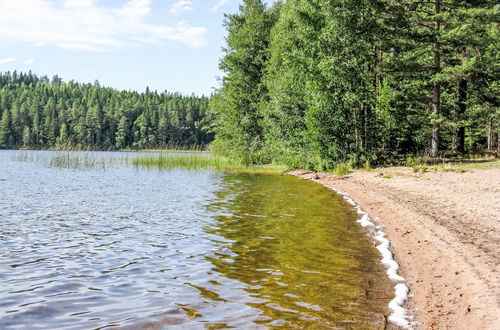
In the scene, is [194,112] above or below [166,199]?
above

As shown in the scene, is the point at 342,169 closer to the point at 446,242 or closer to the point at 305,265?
the point at 446,242

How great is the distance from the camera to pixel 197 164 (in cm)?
3834

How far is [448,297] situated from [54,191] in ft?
58.1

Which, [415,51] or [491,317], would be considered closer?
[491,317]

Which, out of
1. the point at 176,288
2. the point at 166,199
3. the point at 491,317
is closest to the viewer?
the point at 491,317

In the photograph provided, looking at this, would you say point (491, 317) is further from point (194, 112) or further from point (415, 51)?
point (194, 112)

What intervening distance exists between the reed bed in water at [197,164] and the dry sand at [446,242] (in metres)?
21.0

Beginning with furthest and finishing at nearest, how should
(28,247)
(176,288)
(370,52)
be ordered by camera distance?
(370,52)
(28,247)
(176,288)

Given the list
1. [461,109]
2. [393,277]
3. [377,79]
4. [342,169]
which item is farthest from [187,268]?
[461,109]

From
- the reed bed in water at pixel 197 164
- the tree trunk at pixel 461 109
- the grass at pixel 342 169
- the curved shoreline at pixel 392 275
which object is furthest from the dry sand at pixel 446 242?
the reed bed in water at pixel 197 164

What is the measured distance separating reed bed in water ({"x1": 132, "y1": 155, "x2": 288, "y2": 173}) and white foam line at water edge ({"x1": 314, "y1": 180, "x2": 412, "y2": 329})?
2529 cm

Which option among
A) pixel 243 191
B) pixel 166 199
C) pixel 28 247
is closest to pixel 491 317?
pixel 28 247

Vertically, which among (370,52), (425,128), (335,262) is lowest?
(335,262)

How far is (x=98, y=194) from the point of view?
1819 centimetres
